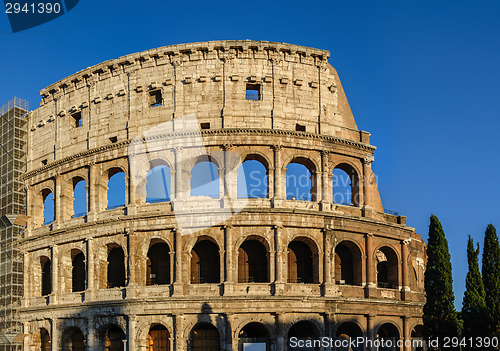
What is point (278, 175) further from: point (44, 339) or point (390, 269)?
point (44, 339)

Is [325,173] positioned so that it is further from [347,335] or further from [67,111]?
[67,111]

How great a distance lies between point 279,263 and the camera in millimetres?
31094

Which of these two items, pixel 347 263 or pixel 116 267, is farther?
pixel 116 267

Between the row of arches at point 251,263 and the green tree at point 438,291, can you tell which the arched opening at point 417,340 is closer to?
the green tree at point 438,291

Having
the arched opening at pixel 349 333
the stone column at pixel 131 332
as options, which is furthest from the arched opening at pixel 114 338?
the arched opening at pixel 349 333

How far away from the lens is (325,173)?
109ft

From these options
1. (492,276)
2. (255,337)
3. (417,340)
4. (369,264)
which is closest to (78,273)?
(255,337)

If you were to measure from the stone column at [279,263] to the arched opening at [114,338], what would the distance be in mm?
9461

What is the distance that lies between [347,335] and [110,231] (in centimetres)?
1432

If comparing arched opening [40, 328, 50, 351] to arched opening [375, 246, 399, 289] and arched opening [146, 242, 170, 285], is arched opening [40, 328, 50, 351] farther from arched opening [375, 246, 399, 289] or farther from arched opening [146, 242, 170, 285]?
arched opening [375, 246, 399, 289]

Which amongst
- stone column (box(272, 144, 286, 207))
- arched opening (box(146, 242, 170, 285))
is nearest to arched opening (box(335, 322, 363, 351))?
stone column (box(272, 144, 286, 207))

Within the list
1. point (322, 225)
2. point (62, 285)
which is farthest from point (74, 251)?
point (322, 225)

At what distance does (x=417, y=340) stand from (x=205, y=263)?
40.9 ft

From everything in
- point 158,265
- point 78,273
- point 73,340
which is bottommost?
point 73,340
